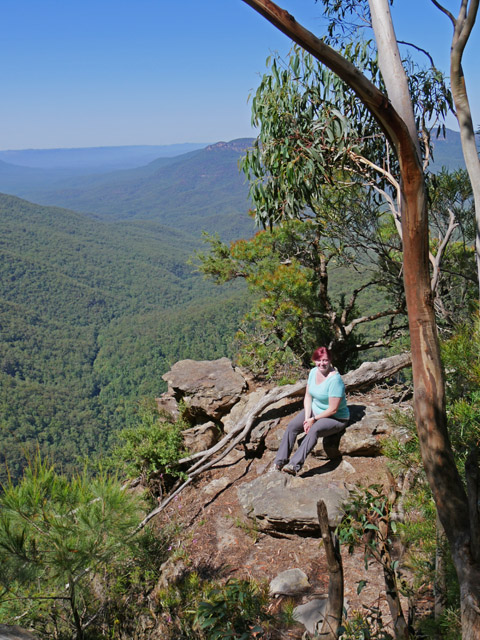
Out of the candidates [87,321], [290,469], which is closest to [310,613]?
[290,469]

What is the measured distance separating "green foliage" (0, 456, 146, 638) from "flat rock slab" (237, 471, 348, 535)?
3.59ft

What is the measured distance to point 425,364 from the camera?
2062mm

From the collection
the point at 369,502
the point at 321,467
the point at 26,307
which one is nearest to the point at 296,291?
the point at 321,467

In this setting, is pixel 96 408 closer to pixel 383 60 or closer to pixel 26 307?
pixel 26 307

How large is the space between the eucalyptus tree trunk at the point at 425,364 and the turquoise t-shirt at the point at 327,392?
1714 mm

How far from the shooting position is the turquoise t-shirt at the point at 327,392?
379 centimetres

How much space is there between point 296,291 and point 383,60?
14.3ft

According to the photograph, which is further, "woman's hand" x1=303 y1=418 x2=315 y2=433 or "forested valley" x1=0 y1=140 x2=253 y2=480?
"forested valley" x1=0 y1=140 x2=253 y2=480

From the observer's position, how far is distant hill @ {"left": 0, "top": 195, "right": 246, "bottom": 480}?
48.3m

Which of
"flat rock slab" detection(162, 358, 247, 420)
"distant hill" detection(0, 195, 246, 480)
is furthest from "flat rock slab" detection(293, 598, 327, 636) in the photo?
"flat rock slab" detection(162, 358, 247, 420)

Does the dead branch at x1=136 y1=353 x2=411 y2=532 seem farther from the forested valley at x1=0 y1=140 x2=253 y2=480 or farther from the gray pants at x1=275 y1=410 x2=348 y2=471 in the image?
the forested valley at x1=0 y1=140 x2=253 y2=480

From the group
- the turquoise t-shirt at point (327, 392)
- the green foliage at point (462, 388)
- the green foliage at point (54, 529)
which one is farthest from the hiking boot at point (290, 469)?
the green foliage at point (462, 388)

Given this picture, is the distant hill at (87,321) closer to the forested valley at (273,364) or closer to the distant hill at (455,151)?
the forested valley at (273,364)

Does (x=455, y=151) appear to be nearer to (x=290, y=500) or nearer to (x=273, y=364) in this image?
(x=273, y=364)
